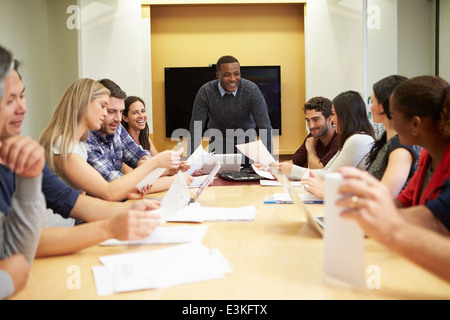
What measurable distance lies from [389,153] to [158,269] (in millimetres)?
1195

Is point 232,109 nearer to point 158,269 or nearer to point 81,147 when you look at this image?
point 81,147

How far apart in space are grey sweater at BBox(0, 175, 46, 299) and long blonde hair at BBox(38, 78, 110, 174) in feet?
3.04

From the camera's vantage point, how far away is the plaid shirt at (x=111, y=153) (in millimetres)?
2242

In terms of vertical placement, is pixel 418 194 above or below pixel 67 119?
below

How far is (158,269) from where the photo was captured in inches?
36.6

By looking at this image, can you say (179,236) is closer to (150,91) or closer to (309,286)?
(309,286)

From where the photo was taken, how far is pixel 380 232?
77 cm

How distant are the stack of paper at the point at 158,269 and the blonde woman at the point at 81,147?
0.83 meters

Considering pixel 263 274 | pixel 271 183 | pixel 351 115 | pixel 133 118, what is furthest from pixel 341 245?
→ pixel 133 118

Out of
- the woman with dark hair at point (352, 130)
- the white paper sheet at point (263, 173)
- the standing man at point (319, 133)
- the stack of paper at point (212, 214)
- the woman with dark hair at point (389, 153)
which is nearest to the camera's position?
the stack of paper at point (212, 214)

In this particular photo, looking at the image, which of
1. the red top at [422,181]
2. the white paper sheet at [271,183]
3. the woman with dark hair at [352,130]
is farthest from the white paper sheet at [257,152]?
the red top at [422,181]

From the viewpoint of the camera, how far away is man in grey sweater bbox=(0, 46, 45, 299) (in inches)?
32.6

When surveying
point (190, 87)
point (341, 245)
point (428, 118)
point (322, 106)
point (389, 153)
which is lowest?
point (341, 245)

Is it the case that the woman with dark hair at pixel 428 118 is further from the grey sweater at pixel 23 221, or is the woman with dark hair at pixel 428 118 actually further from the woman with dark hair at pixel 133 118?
the woman with dark hair at pixel 133 118
